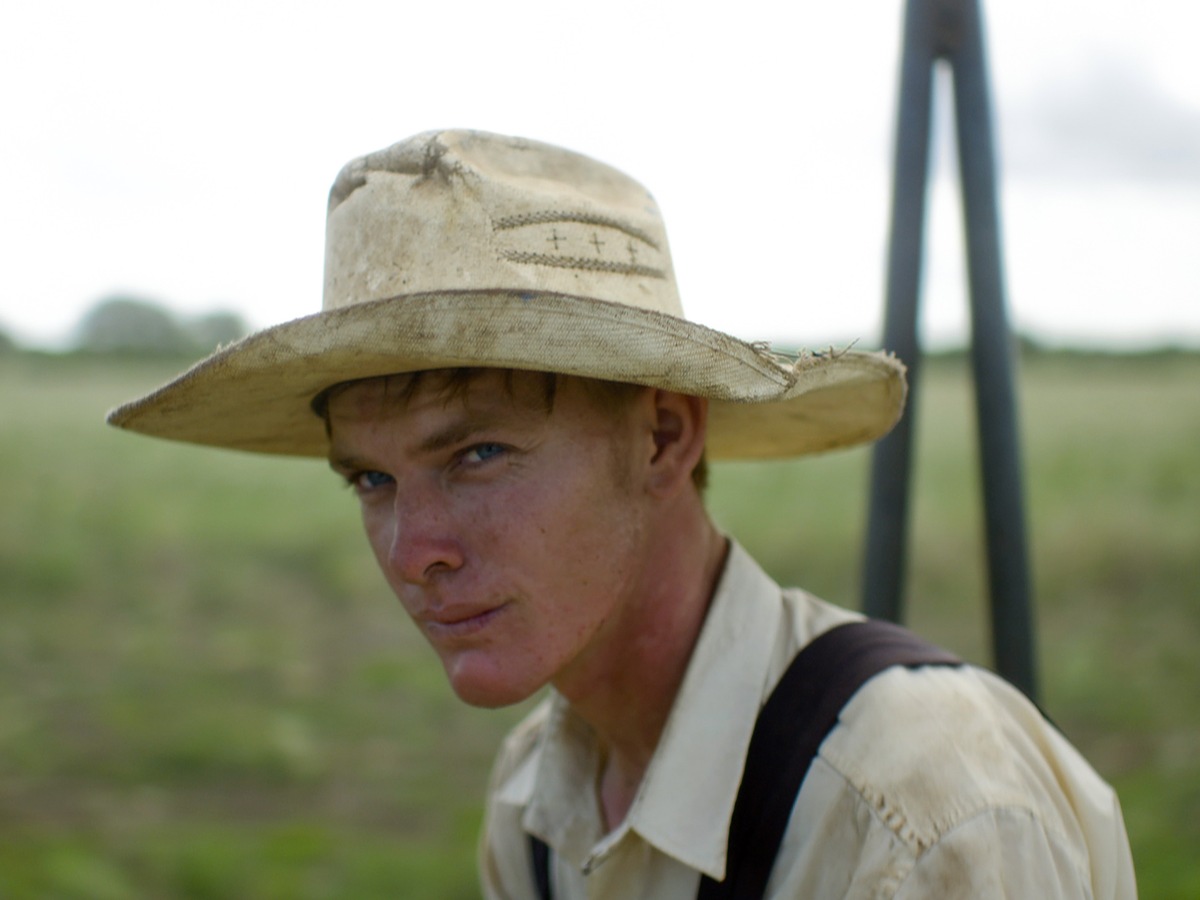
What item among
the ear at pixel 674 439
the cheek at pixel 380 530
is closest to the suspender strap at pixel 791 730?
the ear at pixel 674 439

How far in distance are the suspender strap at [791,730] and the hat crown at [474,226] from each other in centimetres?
60

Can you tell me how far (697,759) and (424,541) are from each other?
0.54m

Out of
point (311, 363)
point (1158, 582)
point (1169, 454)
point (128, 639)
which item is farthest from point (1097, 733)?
point (128, 639)

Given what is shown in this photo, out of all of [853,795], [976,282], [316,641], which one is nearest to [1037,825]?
[853,795]

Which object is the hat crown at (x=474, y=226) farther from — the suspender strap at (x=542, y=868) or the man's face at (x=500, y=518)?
the suspender strap at (x=542, y=868)

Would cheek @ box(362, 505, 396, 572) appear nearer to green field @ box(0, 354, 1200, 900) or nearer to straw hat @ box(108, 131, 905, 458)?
straw hat @ box(108, 131, 905, 458)

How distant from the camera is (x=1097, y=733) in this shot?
14.7 feet

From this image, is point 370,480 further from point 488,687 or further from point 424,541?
point 488,687

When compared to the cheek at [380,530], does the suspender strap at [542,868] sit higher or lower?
lower

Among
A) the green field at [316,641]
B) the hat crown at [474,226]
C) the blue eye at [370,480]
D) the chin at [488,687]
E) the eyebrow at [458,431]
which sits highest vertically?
the hat crown at [474,226]

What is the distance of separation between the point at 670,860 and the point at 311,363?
93 cm

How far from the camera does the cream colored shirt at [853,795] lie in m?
1.37

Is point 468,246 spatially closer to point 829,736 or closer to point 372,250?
point 372,250

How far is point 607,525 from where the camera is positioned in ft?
5.42
